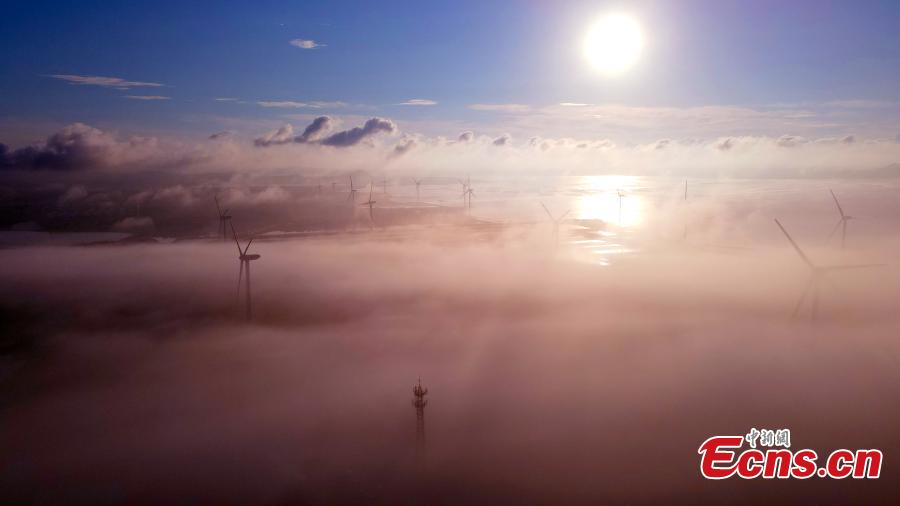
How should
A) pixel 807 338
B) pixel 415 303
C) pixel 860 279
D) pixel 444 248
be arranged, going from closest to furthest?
pixel 807 338 < pixel 415 303 < pixel 860 279 < pixel 444 248

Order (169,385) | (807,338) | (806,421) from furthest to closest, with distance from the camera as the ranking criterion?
(807,338), (169,385), (806,421)

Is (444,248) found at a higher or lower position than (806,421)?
higher

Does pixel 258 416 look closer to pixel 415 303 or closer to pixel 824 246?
pixel 415 303

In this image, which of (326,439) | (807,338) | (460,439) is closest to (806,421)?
(807,338)

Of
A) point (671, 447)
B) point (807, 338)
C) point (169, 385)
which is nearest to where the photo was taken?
point (671, 447)

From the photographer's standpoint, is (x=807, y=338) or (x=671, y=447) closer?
(x=671, y=447)

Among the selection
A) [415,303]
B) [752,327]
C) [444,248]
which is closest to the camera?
[752,327]

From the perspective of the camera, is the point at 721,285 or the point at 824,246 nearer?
the point at 721,285

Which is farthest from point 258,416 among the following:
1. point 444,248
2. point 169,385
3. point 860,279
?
point 860,279

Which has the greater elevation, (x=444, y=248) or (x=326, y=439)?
(x=444, y=248)

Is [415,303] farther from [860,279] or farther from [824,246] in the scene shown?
[824,246]
